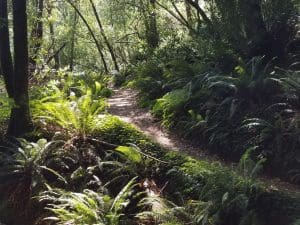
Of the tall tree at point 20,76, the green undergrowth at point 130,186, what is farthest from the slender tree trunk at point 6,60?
the green undergrowth at point 130,186

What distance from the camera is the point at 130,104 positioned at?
13195 mm

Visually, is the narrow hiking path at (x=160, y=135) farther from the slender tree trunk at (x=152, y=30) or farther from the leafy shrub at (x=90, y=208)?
the slender tree trunk at (x=152, y=30)

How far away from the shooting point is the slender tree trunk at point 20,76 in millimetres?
8550

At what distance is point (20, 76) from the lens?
897 cm

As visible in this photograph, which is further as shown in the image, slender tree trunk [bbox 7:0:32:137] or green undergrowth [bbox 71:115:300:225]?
slender tree trunk [bbox 7:0:32:137]

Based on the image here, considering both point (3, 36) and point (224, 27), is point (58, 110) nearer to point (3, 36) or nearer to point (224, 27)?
point (3, 36)

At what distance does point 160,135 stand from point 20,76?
11.7ft

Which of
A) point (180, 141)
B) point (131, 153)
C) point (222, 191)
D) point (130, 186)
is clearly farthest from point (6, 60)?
point (222, 191)

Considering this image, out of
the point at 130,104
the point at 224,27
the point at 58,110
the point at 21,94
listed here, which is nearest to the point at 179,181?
the point at 58,110

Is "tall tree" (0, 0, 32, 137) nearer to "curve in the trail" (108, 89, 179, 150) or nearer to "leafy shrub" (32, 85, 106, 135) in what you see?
"leafy shrub" (32, 85, 106, 135)

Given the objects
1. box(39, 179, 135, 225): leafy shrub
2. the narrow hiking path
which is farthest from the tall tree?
the narrow hiking path

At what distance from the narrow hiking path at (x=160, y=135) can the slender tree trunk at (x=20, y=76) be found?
2.75 m

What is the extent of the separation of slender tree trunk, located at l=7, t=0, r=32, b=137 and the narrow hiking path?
2.75 m

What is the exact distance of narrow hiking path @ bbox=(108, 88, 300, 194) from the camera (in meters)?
6.88
